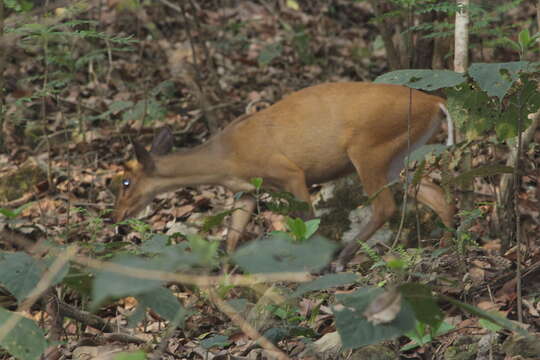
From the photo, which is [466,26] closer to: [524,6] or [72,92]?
[72,92]

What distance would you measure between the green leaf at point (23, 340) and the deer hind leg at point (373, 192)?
4173 millimetres

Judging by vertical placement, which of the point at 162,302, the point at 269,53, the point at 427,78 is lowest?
the point at 269,53

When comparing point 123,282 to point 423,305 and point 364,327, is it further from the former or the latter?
point 423,305

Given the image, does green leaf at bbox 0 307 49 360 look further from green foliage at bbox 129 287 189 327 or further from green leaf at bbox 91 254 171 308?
green leaf at bbox 91 254 171 308

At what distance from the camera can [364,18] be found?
12312mm

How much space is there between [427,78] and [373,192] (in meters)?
3.73

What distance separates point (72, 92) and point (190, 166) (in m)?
3.68

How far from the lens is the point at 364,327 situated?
6.64 feet

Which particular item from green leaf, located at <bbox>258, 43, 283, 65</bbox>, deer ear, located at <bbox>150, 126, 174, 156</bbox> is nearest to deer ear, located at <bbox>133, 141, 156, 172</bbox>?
deer ear, located at <bbox>150, 126, 174, 156</bbox>

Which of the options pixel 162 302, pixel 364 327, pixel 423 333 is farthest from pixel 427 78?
pixel 162 302

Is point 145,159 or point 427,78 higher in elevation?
point 427,78

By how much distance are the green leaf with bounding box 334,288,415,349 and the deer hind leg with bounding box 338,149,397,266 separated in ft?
14.0

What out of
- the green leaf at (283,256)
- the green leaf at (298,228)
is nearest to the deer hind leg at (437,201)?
the green leaf at (298,228)

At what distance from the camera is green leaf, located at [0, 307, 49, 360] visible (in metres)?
2.28
